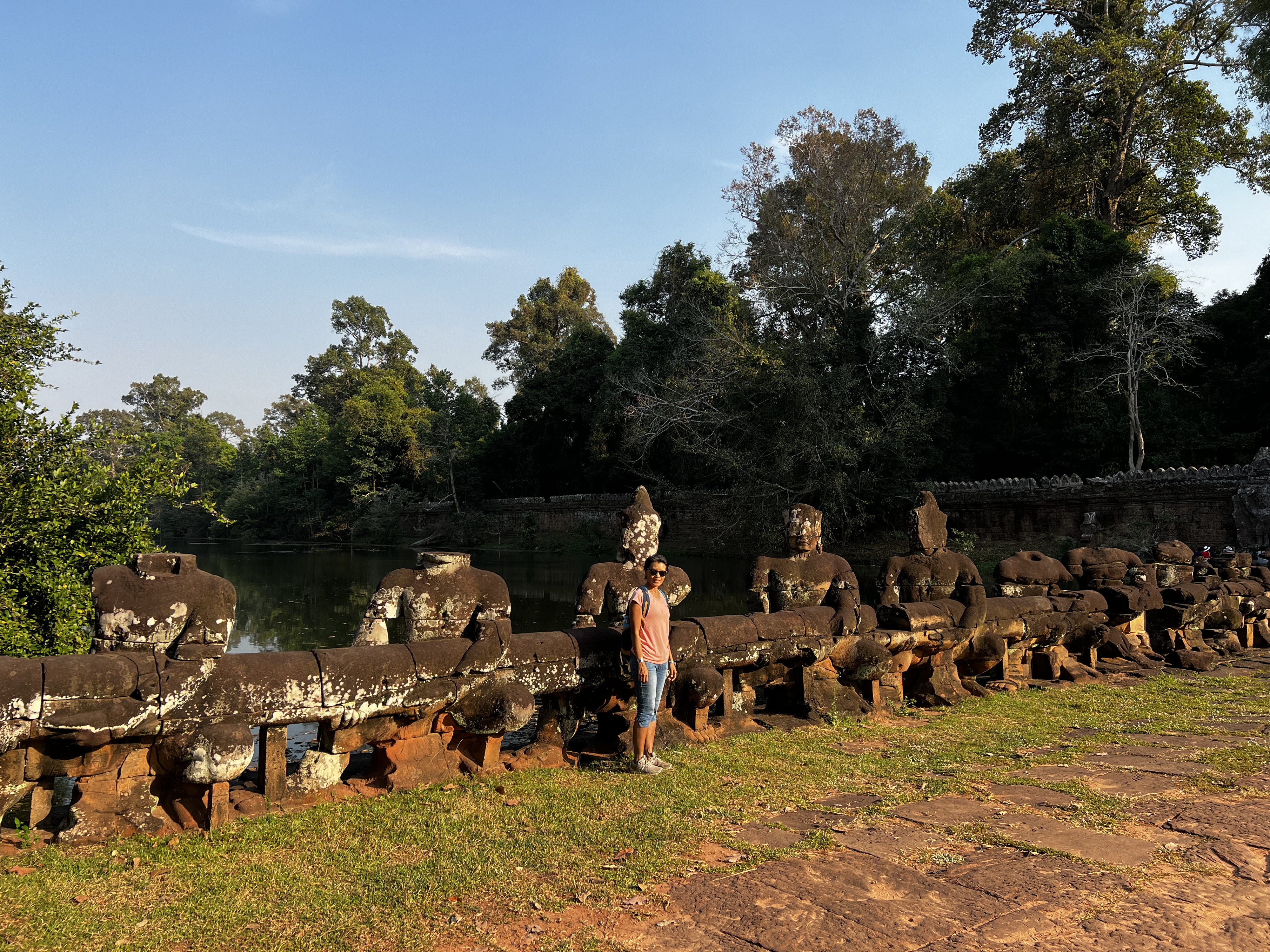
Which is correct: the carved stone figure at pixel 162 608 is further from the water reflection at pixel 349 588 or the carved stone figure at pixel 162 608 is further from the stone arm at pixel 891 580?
the stone arm at pixel 891 580

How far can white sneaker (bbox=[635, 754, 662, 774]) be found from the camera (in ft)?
14.6

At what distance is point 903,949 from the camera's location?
263 cm

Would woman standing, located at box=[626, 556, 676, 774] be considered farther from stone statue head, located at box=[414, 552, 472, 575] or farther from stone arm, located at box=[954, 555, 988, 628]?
stone arm, located at box=[954, 555, 988, 628]

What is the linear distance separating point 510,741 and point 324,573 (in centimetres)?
2084

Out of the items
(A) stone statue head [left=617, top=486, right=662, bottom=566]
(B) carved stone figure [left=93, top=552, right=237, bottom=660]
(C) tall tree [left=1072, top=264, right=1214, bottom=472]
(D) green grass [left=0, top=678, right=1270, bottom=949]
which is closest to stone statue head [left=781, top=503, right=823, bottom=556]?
(A) stone statue head [left=617, top=486, right=662, bottom=566]

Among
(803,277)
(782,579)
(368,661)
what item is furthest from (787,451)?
(368,661)

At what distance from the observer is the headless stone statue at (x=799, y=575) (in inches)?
247

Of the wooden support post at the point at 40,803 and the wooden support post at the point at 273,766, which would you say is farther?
the wooden support post at the point at 273,766

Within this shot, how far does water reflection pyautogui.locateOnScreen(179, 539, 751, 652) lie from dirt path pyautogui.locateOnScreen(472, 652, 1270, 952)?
3.61 meters

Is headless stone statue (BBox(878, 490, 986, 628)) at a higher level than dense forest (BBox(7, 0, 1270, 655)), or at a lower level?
lower

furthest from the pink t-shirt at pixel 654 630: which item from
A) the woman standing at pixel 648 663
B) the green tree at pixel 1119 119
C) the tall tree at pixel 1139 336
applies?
the green tree at pixel 1119 119

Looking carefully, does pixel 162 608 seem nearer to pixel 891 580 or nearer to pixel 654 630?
pixel 654 630

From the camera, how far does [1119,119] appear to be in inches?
936

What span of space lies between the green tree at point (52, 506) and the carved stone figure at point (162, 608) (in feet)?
8.76
